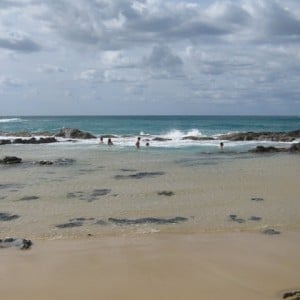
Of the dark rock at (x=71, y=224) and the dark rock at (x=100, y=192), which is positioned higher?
the dark rock at (x=71, y=224)

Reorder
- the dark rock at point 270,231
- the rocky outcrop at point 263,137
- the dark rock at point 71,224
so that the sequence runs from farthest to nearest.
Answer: the rocky outcrop at point 263,137 → the dark rock at point 71,224 → the dark rock at point 270,231

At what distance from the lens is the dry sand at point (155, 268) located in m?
8.80

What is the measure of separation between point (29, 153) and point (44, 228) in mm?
25762

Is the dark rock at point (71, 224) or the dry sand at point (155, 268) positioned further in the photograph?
the dark rock at point (71, 224)

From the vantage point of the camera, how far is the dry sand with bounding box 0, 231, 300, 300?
880 centimetres

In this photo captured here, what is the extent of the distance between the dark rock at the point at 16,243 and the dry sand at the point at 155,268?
0.21 metres

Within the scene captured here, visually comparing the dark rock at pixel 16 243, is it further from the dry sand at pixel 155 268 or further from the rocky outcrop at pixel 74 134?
the rocky outcrop at pixel 74 134

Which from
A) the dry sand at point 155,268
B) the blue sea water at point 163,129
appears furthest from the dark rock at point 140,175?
the blue sea water at point 163,129

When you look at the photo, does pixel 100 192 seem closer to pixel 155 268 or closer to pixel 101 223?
pixel 101 223

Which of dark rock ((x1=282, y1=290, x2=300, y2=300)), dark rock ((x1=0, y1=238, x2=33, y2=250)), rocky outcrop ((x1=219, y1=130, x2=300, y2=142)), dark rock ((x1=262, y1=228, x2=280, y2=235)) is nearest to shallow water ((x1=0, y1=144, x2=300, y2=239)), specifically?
dark rock ((x1=262, y1=228, x2=280, y2=235))

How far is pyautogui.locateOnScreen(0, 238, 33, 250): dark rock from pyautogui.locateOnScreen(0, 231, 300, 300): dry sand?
21 cm

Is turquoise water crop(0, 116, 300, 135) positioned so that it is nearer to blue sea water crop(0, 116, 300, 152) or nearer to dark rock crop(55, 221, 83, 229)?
blue sea water crop(0, 116, 300, 152)

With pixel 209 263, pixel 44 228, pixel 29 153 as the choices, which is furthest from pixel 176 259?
pixel 29 153

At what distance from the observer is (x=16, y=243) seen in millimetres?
11820
